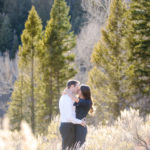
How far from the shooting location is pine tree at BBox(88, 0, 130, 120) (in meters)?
15.4

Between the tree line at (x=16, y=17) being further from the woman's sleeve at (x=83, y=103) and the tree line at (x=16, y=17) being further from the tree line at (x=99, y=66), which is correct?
the woman's sleeve at (x=83, y=103)

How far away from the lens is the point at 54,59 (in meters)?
20.0

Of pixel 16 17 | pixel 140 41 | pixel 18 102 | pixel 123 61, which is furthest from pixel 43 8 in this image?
pixel 140 41

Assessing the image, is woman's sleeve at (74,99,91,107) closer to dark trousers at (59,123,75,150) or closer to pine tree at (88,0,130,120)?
dark trousers at (59,123,75,150)

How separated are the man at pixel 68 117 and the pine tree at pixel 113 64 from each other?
1151 cm

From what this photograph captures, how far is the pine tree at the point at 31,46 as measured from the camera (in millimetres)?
18750

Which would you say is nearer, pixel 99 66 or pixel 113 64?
pixel 113 64

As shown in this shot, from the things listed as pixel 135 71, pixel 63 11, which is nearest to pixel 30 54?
pixel 63 11

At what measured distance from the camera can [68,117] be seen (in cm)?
386

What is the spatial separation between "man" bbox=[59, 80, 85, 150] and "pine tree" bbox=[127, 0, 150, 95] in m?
10.4

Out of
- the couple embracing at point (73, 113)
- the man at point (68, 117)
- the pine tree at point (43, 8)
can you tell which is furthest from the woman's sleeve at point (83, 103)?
the pine tree at point (43, 8)

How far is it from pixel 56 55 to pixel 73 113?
16.2 meters

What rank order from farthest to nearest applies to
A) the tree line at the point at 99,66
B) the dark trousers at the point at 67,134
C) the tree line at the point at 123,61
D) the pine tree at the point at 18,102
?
the pine tree at the point at 18,102 < the tree line at the point at 99,66 < the tree line at the point at 123,61 < the dark trousers at the point at 67,134

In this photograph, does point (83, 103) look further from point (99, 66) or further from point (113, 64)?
point (99, 66)
